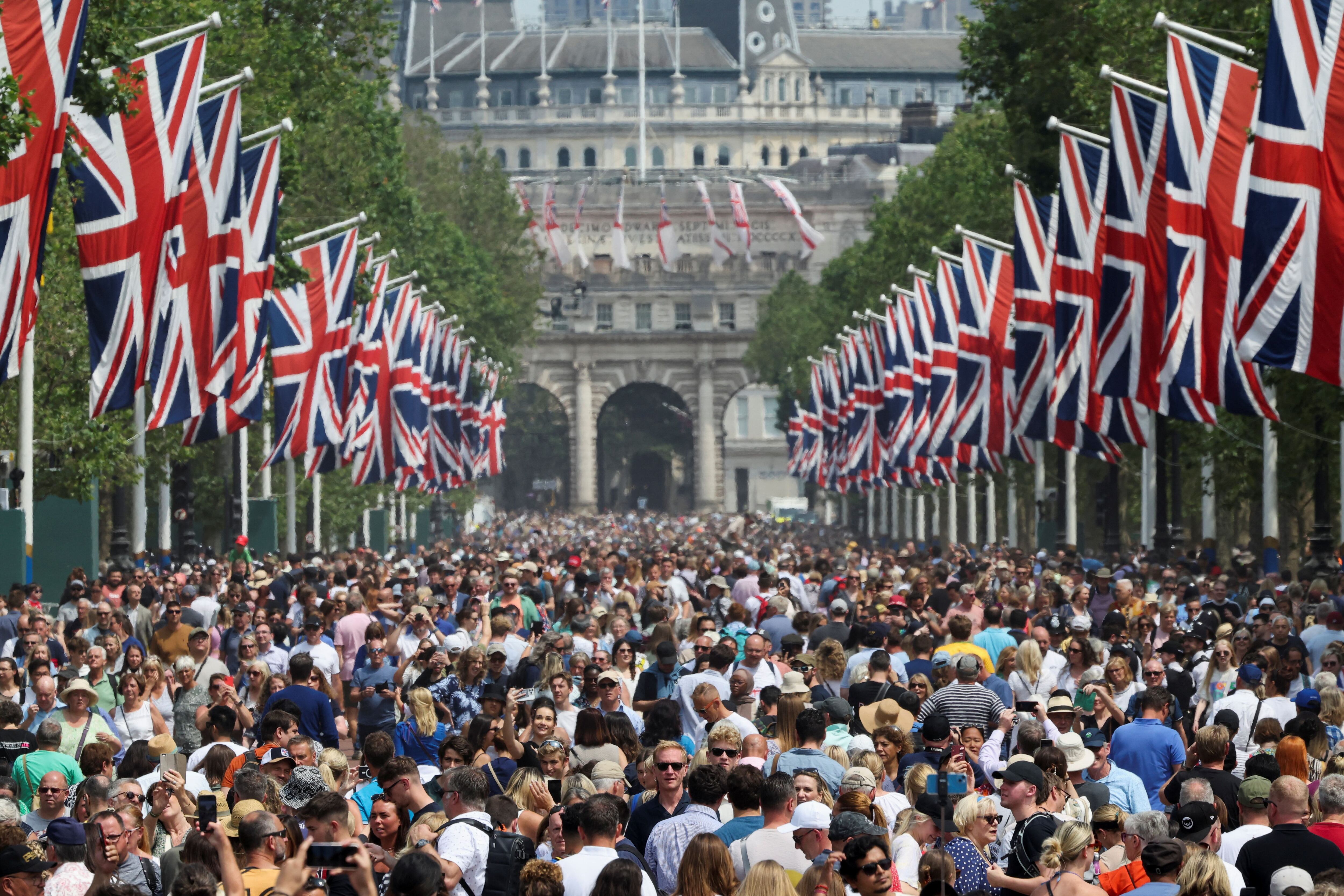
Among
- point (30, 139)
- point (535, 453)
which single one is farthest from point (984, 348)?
point (535, 453)

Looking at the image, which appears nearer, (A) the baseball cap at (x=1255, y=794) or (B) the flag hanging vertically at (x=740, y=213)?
(A) the baseball cap at (x=1255, y=794)

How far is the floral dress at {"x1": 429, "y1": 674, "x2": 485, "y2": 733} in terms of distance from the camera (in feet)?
57.4

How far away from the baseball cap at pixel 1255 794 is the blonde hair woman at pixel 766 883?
3.18 m

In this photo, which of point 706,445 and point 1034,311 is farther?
point 706,445

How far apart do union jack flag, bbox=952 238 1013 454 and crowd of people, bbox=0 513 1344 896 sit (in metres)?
14.9

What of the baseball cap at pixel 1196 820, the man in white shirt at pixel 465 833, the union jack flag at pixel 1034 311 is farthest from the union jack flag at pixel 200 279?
the baseball cap at pixel 1196 820

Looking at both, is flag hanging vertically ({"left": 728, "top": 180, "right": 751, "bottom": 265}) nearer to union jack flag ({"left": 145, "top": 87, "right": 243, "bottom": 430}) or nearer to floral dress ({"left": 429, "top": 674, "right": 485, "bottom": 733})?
union jack flag ({"left": 145, "top": 87, "right": 243, "bottom": 430})

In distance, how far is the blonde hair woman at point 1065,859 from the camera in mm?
10820

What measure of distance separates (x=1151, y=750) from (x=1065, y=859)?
4.21 meters

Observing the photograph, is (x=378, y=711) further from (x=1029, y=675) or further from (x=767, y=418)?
(x=767, y=418)

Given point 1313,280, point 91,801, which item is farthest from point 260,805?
point 1313,280

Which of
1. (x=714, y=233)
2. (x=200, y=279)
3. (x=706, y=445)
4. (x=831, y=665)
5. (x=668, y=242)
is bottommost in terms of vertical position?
(x=831, y=665)

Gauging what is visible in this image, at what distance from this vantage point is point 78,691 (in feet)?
51.6

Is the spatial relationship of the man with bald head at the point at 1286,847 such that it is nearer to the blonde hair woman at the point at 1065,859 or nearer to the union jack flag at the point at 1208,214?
the blonde hair woman at the point at 1065,859
